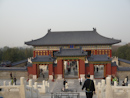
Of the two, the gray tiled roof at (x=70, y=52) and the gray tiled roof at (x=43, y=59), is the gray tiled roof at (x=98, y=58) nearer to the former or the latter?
the gray tiled roof at (x=70, y=52)

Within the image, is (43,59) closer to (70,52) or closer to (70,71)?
(70,52)

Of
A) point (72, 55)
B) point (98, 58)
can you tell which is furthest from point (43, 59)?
point (98, 58)

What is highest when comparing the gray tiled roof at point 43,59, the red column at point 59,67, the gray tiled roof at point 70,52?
the gray tiled roof at point 70,52

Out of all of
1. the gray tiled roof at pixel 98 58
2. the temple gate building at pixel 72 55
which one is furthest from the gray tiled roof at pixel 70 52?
the gray tiled roof at pixel 98 58

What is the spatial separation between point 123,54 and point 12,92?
159 ft

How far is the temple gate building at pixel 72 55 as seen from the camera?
2178 cm

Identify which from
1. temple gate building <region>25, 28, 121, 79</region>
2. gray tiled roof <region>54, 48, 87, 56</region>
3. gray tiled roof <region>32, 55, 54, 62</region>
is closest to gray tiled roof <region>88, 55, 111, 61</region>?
temple gate building <region>25, 28, 121, 79</region>

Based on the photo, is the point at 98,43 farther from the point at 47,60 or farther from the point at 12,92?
the point at 12,92

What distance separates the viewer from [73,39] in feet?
112

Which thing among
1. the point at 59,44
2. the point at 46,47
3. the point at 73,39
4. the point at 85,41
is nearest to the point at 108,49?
the point at 85,41

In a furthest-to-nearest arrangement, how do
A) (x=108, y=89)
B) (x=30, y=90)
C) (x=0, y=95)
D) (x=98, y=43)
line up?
(x=98, y=43) < (x=30, y=90) < (x=0, y=95) < (x=108, y=89)

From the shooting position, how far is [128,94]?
28.3ft

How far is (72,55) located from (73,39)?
1306 cm

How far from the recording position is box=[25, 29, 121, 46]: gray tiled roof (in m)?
32.0
